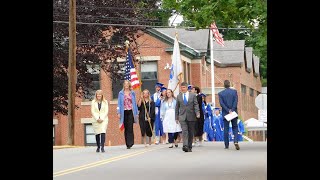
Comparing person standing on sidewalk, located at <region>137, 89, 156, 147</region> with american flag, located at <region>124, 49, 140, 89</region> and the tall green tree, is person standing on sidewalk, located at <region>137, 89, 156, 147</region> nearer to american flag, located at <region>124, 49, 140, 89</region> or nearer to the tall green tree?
american flag, located at <region>124, 49, 140, 89</region>

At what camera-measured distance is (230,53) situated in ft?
250

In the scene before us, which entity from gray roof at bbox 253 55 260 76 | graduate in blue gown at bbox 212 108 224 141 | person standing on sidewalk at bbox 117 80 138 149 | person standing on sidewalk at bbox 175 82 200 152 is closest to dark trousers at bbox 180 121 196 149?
person standing on sidewalk at bbox 175 82 200 152

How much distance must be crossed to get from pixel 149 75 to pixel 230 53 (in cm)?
1997

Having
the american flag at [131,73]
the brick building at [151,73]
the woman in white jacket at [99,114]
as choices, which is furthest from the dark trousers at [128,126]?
the brick building at [151,73]

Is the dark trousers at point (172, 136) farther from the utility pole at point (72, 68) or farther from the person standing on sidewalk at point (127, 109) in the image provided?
the utility pole at point (72, 68)

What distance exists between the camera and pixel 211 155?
24078mm

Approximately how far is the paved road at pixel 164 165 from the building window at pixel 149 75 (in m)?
30.0

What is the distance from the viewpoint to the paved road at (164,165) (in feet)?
57.2
